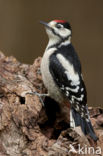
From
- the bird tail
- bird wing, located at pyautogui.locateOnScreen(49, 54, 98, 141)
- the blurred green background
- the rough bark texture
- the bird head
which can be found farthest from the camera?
the blurred green background

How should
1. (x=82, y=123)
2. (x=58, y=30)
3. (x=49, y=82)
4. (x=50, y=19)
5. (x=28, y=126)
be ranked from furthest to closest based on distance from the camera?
(x=50, y=19) → (x=58, y=30) → (x=49, y=82) → (x=82, y=123) → (x=28, y=126)

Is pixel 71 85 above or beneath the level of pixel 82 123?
above

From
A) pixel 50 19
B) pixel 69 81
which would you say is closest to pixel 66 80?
Answer: pixel 69 81

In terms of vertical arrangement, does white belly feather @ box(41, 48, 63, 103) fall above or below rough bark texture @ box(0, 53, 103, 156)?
above

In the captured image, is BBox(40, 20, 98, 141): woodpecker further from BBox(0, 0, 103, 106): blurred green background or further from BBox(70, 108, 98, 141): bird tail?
BBox(0, 0, 103, 106): blurred green background

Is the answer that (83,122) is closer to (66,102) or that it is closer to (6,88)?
(66,102)

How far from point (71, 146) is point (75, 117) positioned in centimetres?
49

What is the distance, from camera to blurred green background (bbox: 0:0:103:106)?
335cm

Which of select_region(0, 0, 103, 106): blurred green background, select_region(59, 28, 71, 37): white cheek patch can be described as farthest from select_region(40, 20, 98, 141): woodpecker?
select_region(0, 0, 103, 106): blurred green background

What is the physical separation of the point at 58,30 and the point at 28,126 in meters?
0.82

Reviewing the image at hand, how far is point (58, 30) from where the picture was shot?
252cm

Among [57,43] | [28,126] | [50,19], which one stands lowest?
[28,126]

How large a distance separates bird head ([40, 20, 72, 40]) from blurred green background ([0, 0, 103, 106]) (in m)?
0.84

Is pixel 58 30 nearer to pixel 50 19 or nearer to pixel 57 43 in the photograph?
pixel 57 43
